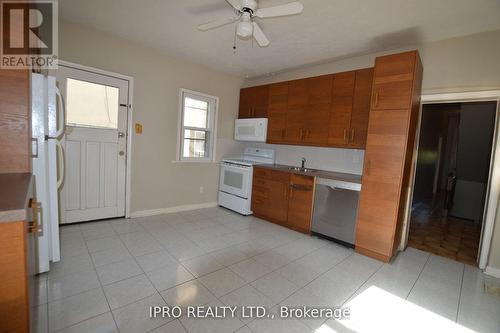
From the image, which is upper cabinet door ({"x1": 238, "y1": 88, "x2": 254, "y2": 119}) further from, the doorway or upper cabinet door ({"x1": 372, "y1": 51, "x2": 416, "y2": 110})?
the doorway

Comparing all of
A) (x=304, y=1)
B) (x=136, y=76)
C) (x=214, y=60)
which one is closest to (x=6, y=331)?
(x=304, y=1)

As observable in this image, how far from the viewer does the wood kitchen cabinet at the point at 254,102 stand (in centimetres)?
425

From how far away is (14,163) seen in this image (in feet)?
4.29

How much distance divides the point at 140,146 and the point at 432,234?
16.0 ft

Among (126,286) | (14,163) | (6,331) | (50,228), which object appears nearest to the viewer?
(6,331)

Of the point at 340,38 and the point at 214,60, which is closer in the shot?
the point at 340,38

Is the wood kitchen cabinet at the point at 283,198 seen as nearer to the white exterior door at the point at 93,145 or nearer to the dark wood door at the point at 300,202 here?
the dark wood door at the point at 300,202

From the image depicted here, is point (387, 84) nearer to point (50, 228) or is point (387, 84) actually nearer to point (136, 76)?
point (136, 76)

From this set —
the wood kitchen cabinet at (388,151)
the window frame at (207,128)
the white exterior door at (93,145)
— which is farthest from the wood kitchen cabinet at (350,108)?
the white exterior door at (93,145)

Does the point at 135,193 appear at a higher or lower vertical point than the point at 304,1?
lower

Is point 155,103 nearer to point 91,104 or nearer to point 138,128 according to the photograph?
point 138,128

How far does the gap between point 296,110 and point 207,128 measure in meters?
1.71

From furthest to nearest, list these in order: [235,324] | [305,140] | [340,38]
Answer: [305,140], [340,38], [235,324]

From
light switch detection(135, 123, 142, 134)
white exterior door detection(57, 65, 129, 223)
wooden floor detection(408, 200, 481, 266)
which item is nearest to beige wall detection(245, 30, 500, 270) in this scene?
wooden floor detection(408, 200, 481, 266)
